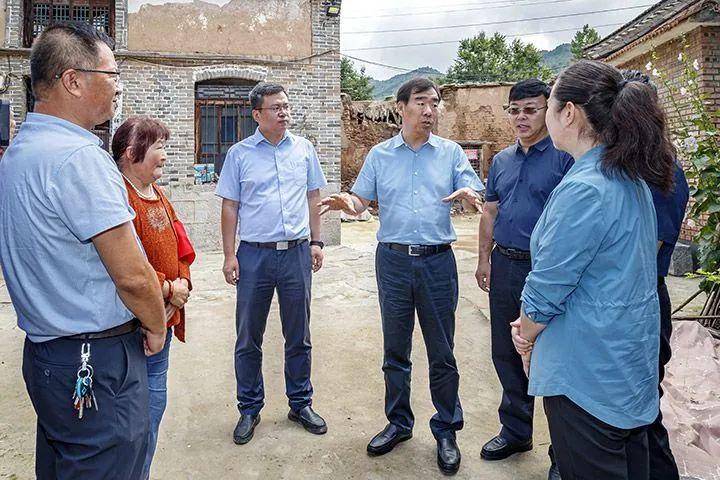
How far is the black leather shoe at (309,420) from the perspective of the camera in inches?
127

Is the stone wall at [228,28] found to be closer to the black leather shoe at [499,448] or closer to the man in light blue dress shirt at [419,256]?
the man in light blue dress shirt at [419,256]

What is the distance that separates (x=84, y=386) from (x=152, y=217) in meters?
0.89

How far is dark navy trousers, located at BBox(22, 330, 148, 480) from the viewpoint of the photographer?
1.60 m

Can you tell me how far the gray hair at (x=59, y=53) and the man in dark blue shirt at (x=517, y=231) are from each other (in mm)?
2105

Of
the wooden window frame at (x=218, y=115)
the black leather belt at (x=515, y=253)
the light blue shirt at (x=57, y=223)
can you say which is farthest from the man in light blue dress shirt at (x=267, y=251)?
the wooden window frame at (x=218, y=115)

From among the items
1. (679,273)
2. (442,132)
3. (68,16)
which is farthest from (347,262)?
(442,132)

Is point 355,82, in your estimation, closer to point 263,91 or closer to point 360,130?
point 360,130

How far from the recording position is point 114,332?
1.67m

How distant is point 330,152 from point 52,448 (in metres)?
9.13

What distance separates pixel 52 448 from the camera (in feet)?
5.73

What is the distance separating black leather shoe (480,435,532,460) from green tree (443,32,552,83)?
32.6 metres

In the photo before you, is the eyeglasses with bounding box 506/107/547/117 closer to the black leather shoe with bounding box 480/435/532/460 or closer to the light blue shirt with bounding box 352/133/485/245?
the light blue shirt with bounding box 352/133/485/245

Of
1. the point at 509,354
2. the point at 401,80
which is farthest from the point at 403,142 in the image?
the point at 401,80

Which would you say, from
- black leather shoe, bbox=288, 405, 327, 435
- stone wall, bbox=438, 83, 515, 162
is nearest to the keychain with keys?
black leather shoe, bbox=288, 405, 327, 435
